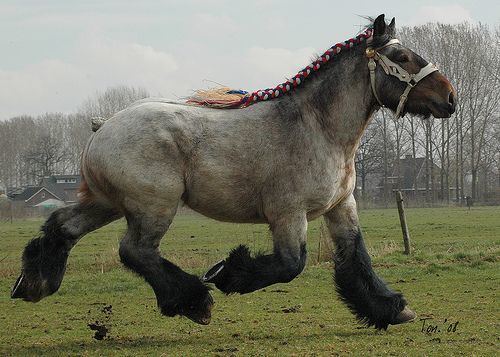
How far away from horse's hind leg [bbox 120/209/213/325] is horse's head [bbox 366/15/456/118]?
2.36 m

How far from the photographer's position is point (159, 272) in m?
7.23

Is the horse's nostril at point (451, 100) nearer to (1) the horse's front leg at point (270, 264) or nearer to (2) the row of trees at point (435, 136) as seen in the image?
(1) the horse's front leg at point (270, 264)

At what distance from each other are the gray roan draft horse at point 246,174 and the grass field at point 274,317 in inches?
19.9

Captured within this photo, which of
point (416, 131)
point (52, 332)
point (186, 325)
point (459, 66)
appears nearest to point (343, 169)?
point (186, 325)

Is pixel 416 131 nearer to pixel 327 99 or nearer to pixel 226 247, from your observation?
pixel 226 247

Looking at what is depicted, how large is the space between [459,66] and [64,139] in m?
40.7

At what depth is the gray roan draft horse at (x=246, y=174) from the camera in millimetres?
7234

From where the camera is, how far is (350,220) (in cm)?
818

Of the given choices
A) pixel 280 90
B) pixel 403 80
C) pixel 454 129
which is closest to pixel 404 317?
pixel 403 80

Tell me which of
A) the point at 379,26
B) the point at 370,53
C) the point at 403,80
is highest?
the point at 379,26

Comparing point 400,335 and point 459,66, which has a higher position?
point 459,66

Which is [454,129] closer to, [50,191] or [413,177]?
[413,177]

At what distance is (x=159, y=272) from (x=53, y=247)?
1310mm

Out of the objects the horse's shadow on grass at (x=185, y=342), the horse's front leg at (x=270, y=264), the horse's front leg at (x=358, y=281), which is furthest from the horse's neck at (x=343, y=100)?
the horse's shadow on grass at (x=185, y=342)
